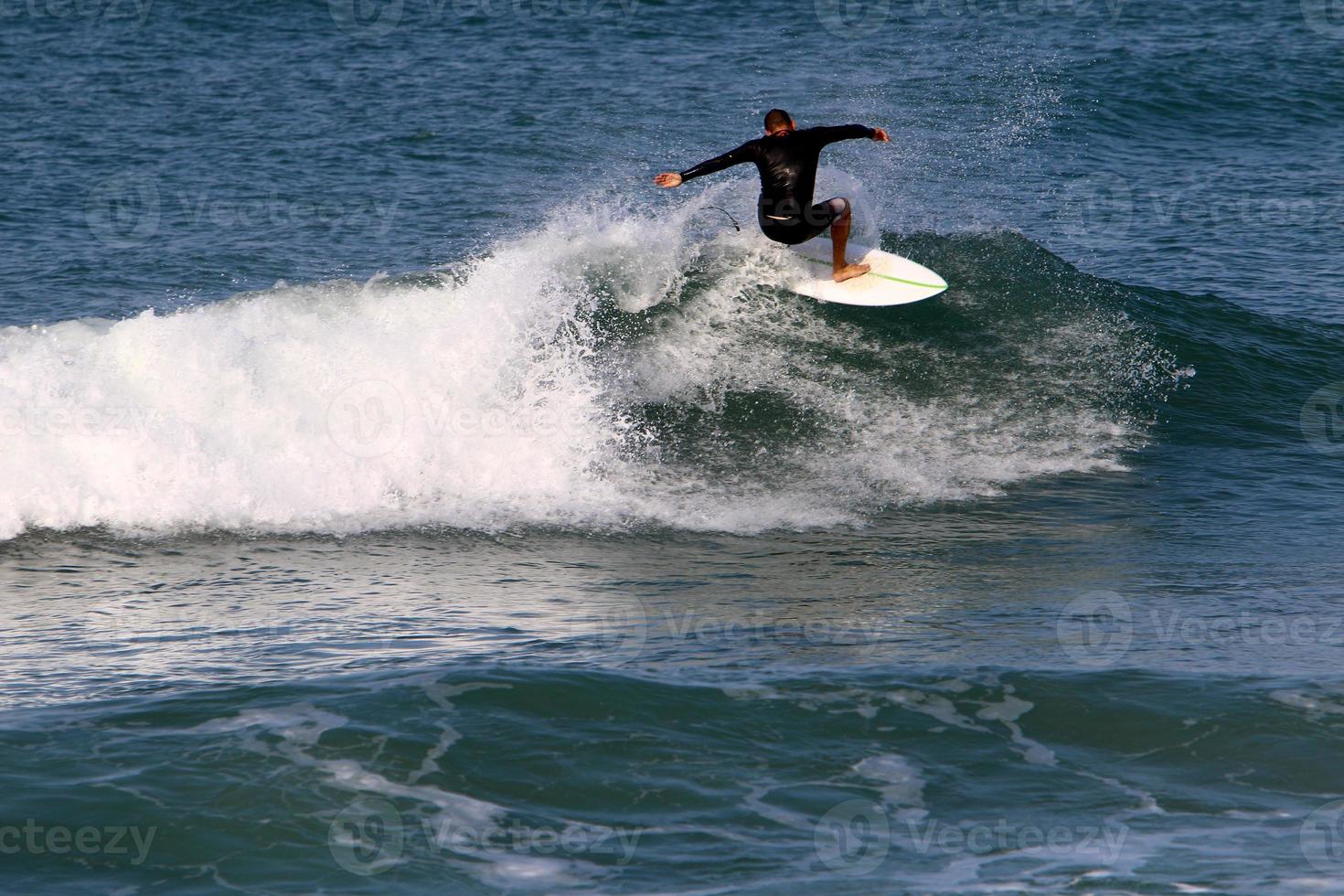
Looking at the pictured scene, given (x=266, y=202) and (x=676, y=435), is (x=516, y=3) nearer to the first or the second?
(x=266, y=202)

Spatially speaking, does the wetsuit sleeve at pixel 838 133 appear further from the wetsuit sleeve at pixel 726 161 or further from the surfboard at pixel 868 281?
the surfboard at pixel 868 281

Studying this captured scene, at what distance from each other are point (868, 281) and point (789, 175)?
5.12 feet

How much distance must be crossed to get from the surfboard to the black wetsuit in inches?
31.0

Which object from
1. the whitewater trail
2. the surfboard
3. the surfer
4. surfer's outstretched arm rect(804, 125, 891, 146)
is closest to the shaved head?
the surfer

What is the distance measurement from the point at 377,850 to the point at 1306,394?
11136 millimetres

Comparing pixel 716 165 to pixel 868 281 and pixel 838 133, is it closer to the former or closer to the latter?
pixel 838 133

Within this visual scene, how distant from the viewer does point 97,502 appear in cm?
1105

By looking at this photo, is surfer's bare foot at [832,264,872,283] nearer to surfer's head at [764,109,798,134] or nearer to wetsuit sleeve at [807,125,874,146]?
wetsuit sleeve at [807,125,874,146]

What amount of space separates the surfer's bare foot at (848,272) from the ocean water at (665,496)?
777 mm

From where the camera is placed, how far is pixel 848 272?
12875 mm

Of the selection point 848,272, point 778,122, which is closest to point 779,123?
point 778,122

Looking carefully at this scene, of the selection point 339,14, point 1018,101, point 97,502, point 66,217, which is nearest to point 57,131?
point 66,217

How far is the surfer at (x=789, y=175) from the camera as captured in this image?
11.6 m

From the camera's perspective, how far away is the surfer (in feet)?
38.0
